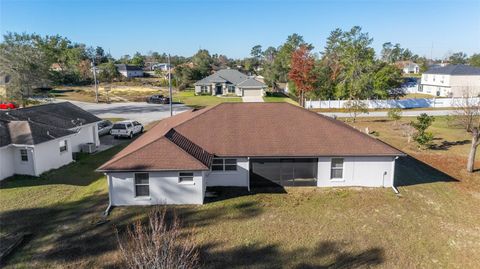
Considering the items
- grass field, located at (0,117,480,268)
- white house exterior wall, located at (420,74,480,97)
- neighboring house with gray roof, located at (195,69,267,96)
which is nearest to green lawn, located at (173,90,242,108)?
neighboring house with gray roof, located at (195,69,267,96)

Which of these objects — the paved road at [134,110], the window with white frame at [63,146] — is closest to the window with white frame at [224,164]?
the window with white frame at [63,146]

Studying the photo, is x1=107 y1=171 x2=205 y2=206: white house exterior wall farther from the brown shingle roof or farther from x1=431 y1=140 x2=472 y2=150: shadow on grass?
x1=431 y1=140 x2=472 y2=150: shadow on grass

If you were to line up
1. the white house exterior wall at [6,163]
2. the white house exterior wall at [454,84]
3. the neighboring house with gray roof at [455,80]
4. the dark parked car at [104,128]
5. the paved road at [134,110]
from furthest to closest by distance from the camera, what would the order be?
the neighboring house with gray roof at [455,80] → the white house exterior wall at [454,84] → the paved road at [134,110] → the dark parked car at [104,128] → the white house exterior wall at [6,163]

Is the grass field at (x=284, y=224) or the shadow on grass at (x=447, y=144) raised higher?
the shadow on grass at (x=447, y=144)

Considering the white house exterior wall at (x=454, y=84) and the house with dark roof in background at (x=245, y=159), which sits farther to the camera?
the white house exterior wall at (x=454, y=84)

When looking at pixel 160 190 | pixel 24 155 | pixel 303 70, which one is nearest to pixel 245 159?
pixel 160 190

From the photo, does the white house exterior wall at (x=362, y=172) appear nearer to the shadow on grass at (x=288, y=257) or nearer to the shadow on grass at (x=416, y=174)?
the shadow on grass at (x=416, y=174)
